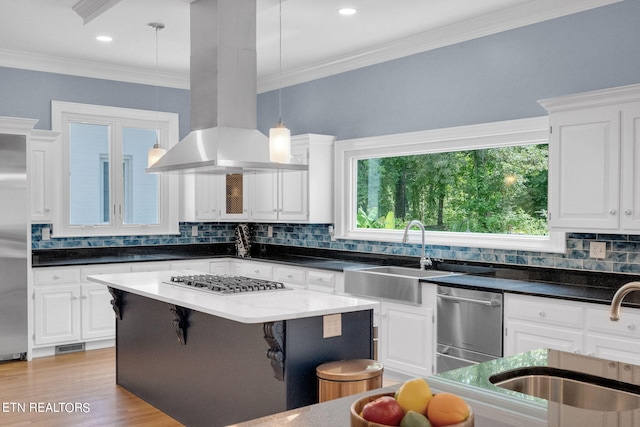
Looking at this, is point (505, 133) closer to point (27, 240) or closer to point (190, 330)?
point (190, 330)

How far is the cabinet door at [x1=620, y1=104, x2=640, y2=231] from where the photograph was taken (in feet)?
12.0

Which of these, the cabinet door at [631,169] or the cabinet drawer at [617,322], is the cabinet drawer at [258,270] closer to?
the cabinet drawer at [617,322]

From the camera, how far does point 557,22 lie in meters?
4.44

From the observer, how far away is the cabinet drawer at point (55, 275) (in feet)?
18.9

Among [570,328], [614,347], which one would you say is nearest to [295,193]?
[570,328]

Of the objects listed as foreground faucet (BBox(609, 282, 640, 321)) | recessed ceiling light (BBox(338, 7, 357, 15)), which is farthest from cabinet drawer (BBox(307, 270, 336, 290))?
foreground faucet (BBox(609, 282, 640, 321))

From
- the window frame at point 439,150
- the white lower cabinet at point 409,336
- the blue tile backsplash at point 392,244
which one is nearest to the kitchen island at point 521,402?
the blue tile backsplash at point 392,244

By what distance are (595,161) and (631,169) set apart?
220 millimetres

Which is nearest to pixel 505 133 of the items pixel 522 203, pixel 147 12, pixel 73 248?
pixel 522 203

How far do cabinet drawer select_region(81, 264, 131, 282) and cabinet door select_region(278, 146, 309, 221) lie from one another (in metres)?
1.67

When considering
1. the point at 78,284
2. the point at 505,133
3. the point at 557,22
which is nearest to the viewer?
the point at 557,22

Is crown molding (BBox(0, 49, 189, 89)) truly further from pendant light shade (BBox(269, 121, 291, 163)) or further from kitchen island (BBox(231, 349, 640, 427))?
kitchen island (BBox(231, 349, 640, 427))

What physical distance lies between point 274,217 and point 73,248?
7.06ft

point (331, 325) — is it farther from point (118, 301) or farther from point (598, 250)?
point (118, 301)
